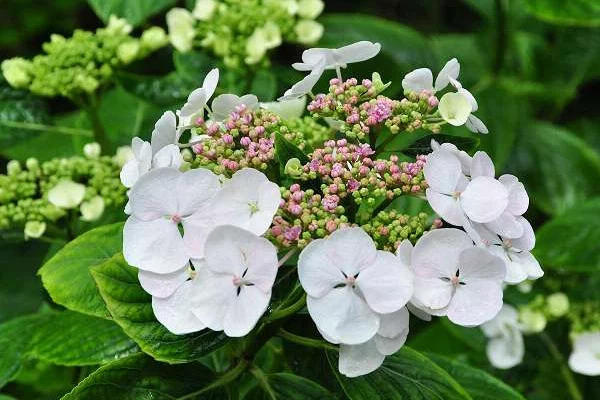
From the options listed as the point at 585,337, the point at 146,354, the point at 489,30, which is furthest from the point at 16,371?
the point at 489,30

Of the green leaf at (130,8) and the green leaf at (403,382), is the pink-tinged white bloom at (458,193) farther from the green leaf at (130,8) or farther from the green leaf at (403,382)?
the green leaf at (130,8)

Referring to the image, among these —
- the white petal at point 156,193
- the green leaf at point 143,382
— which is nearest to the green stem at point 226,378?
the green leaf at point 143,382

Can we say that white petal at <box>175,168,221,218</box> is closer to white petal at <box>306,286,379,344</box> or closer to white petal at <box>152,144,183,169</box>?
white petal at <box>152,144,183,169</box>

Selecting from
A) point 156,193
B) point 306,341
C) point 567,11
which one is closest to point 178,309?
point 156,193

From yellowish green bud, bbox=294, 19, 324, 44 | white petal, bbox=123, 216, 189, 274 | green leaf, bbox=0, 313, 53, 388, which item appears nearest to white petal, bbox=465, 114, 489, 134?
white petal, bbox=123, 216, 189, 274

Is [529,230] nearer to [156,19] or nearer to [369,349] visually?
[369,349]

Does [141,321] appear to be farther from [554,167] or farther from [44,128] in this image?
[554,167]

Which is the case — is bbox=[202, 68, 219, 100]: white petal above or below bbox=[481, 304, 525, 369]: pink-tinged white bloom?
above
